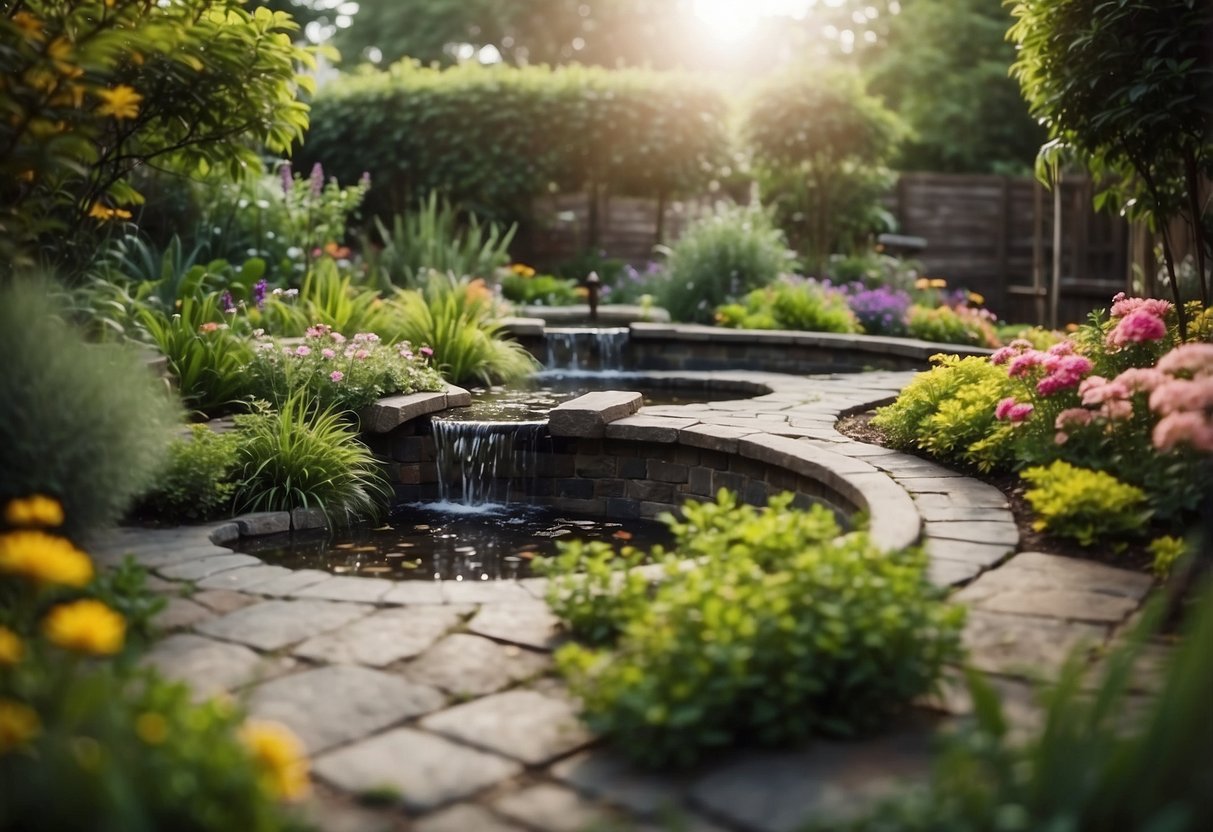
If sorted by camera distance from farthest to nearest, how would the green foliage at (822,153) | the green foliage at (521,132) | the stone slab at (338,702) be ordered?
1. the green foliage at (521,132)
2. the green foliage at (822,153)
3. the stone slab at (338,702)

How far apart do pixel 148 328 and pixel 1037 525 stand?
4542 millimetres

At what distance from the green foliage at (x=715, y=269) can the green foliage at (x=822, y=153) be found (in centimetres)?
198

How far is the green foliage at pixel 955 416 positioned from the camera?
477 cm

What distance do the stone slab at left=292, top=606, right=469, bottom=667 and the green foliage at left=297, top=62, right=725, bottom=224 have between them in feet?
34.2

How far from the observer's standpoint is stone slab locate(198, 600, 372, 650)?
3160mm

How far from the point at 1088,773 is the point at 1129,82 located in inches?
168

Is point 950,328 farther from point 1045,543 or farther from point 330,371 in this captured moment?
point 1045,543

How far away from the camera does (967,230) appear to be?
1560cm

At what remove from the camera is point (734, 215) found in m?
11.3

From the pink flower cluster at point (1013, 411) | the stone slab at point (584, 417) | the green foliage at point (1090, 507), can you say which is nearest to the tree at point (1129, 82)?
the pink flower cluster at point (1013, 411)

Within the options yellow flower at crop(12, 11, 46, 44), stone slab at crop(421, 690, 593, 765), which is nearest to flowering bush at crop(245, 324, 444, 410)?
yellow flower at crop(12, 11, 46, 44)

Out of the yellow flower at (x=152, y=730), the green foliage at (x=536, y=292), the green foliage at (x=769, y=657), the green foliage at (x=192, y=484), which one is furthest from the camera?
the green foliage at (x=536, y=292)

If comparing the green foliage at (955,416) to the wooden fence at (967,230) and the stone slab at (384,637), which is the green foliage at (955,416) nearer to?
the stone slab at (384,637)

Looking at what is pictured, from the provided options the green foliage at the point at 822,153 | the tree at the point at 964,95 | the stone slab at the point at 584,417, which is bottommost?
the stone slab at the point at 584,417
